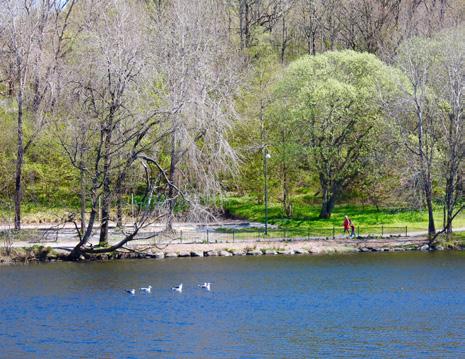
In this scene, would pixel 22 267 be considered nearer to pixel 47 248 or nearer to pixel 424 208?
pixel 47 248

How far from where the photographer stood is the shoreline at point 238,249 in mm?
44906

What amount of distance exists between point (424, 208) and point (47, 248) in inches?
950

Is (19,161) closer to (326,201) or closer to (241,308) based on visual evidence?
(326,201)

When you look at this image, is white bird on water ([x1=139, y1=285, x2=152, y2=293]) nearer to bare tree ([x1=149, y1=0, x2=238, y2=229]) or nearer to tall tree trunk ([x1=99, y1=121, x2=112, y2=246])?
bare tree ([x1=149, y1=0, x2=238, y2=229])

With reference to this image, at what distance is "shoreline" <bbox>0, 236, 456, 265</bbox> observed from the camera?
44906 millimetres

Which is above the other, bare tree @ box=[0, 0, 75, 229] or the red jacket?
bare tree @ box=[0, 0, 75, 229]

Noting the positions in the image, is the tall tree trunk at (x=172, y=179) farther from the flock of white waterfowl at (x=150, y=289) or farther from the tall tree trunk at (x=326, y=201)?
the tall tree trunk at (x=326, y=201)

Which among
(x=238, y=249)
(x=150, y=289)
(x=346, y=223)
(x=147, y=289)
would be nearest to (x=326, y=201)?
(x=346, y=223)

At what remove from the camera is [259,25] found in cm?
8194

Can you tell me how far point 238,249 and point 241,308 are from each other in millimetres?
14814

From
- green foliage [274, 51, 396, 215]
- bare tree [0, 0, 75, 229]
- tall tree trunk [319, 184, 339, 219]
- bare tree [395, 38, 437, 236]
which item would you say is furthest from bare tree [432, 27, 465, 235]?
bare tree [0, 0, 75, 229]

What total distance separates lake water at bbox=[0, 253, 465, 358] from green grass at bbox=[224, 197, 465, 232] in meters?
11.1

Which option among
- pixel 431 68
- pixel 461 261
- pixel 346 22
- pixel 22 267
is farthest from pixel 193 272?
pixel 346 22

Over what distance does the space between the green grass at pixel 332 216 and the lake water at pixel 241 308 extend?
11145mm
